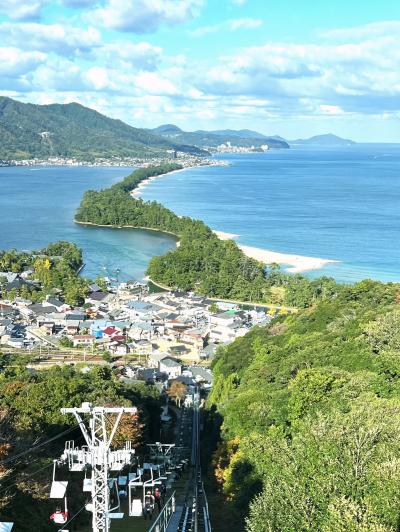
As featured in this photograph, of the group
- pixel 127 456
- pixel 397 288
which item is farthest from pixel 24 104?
pixel 127 456

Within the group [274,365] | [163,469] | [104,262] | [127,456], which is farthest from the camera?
[104,262]

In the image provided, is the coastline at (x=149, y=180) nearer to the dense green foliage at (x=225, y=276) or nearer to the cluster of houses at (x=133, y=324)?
the dense green foliage at (x=225, y=276)

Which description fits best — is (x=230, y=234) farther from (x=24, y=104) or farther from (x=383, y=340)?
(x=24, y=104)

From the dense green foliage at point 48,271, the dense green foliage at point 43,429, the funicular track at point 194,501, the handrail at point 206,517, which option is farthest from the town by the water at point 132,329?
the handrail at point 206,517

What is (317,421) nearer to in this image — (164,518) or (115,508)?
(164,518)

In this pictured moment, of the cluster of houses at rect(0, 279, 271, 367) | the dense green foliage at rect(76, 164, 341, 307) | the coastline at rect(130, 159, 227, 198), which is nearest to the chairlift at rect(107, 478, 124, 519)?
the cluster of houses at rect(0, 279, 271, 367)

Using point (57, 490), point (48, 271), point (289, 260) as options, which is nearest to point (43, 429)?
point (57, 490)

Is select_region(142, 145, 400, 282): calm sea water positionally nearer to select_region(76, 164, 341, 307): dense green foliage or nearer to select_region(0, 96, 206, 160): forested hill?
select_region(76, 164, 341, 307): dense green foliage
